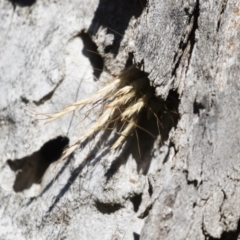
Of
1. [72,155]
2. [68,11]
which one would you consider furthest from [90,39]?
[72,155]

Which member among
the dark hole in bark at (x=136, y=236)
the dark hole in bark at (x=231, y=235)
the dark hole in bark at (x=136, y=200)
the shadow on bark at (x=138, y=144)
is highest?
the shadow on bark at (x=138, y=144)

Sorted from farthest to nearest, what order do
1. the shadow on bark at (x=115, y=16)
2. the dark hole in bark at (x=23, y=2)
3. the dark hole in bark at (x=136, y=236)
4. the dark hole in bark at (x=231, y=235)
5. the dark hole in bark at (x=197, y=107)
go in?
the dark hole in bark at (x=23, y=2) < the shadow on bark at (x=115, y=16) < the dark hole in bark at (x=136, y=236) < the dark hole in bark at (x=197, y=107) < the dark hole in bark at (x=231, y=235)

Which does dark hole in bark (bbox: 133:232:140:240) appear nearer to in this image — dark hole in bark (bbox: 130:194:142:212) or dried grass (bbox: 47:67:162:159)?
dark hole in bark (bbox: 130:194:142:212)

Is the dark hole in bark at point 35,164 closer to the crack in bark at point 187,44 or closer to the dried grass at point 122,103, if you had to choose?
the dried grass at point 122,103

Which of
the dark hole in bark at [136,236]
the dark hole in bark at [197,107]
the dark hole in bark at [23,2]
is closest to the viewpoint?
the dark hole in bark at [197,107]

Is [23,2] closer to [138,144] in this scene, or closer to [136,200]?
[138,144]

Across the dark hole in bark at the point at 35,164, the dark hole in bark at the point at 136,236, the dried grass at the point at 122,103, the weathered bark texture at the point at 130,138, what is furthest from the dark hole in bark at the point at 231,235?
the dark hole in bark at the point at 35,164

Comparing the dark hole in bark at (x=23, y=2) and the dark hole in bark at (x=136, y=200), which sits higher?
the dark hole in bark at (x=23, y=2)
